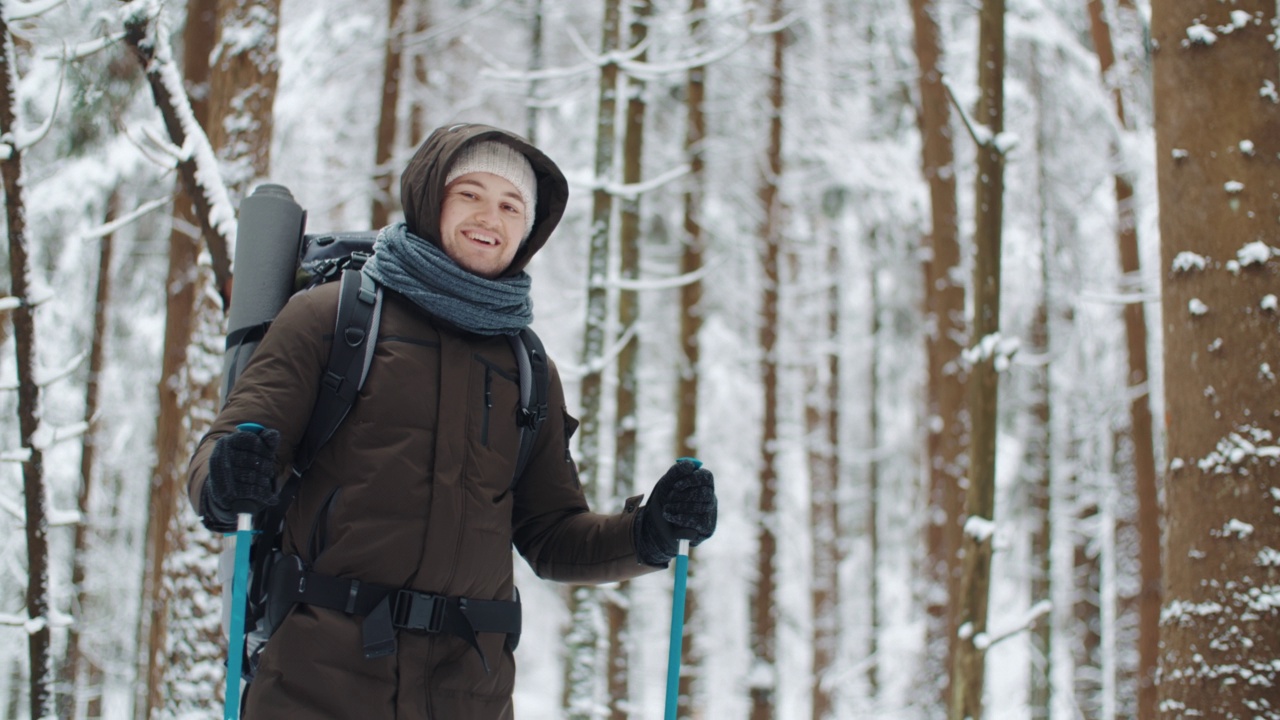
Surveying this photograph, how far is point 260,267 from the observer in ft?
9.06

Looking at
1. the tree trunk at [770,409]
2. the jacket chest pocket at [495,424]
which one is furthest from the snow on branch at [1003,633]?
the tree trunk at [770,409]

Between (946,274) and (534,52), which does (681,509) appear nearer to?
(946,274)

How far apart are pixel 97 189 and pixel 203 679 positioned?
898 cm

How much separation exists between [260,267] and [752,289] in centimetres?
1365

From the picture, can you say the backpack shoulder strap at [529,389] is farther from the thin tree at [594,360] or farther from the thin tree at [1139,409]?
the thin tree at [1139,409]

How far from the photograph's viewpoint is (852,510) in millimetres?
30156

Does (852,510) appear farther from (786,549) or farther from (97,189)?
(97,189)

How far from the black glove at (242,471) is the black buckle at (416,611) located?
1.19ft

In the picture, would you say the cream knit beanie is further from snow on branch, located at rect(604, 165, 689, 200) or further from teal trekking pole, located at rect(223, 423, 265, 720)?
snow on branch, located at rect(604, 165, 689, 200)

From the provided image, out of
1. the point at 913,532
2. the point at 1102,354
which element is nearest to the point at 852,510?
the point at 913,532

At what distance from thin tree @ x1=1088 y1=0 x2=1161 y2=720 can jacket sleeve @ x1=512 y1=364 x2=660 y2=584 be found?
26.4 ft

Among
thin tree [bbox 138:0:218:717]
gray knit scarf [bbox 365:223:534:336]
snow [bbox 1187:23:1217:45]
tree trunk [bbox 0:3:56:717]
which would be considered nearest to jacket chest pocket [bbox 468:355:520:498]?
gray knit scarf [bbox 365:223:534:336]

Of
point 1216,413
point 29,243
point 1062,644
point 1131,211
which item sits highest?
point 1131,211

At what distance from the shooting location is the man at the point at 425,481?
2260 mm
